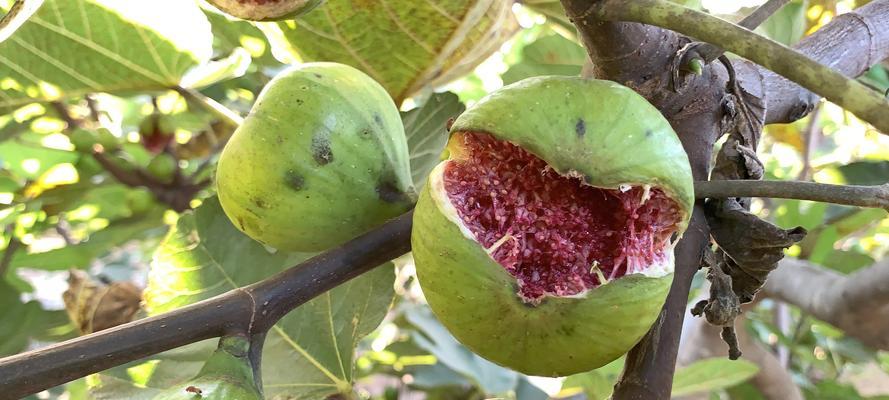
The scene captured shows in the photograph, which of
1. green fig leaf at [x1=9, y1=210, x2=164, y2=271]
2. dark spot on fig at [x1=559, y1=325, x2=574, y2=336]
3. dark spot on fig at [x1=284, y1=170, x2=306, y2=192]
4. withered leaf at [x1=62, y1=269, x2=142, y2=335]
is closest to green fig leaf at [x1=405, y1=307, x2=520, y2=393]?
withered leaf at [x1=62, y1=269, x2=142, y2=335]

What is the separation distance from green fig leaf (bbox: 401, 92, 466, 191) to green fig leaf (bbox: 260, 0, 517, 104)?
0.15 feet

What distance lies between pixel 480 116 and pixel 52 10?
0.73 metres

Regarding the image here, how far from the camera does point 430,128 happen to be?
114cm

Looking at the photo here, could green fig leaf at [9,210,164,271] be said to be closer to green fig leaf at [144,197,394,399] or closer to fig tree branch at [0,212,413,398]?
green fig leaf at [144,197,394,399]

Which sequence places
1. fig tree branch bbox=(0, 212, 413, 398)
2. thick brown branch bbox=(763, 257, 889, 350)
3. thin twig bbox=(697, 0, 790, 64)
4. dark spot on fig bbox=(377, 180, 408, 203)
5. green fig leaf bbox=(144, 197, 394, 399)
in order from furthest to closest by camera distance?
thick brown branch bbox=(763, 257, 889, 350)
green fig leaf bbox=(144, 197, 394, 399)
dark spot on fig bbox=(377, 180, 408, 203)
thin twig bbox=(697, 0, 790, 64)
fig tree branch bbox=(0, 212, 413, 398)

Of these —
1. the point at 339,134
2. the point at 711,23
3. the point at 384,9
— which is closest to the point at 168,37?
the point at 384,9

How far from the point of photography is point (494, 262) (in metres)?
0.55

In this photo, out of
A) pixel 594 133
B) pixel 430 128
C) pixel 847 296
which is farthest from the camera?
pixel 847 296

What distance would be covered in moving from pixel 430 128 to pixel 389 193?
0.39 m

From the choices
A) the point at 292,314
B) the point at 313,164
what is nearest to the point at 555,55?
the point at 292,314

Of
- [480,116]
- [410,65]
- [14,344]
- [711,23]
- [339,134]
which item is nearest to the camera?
[711,23]

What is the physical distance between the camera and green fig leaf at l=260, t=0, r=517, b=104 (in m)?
0.98

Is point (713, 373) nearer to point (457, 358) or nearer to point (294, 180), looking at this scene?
point (457, 358)

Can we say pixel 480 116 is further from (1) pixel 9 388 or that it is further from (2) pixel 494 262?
(1) pixel 9 388
